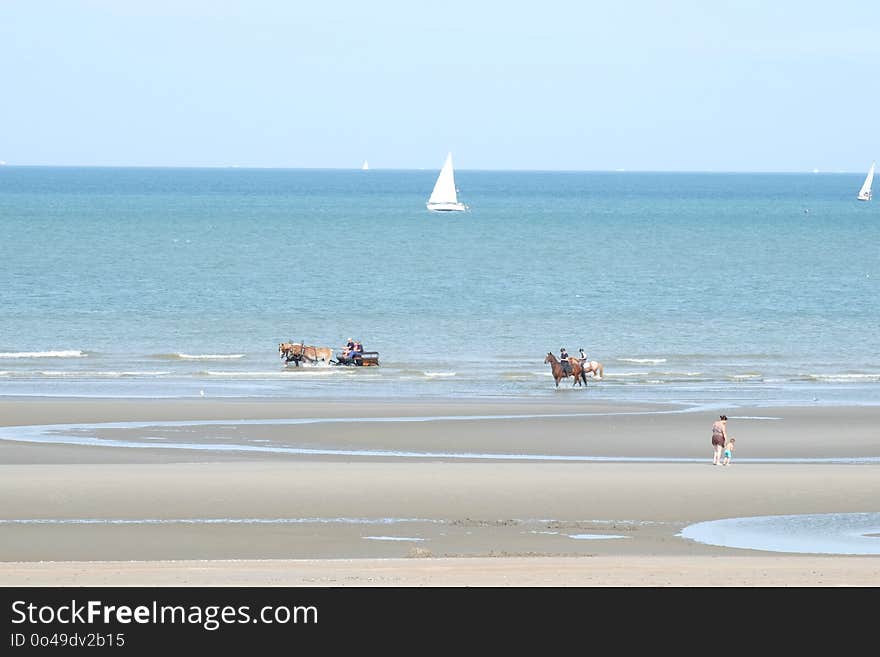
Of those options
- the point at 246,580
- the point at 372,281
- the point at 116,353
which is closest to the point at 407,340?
the point at 116,353

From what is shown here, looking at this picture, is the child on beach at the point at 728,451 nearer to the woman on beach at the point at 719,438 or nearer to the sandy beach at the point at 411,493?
the woman on beach at the point at 719,438

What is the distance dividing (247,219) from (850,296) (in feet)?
262

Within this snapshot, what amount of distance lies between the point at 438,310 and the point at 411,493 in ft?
118

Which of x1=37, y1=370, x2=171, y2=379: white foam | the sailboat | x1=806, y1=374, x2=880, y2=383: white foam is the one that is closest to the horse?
x1=37, y1=370, x2=171, y2=379: white foam

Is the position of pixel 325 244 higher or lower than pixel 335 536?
higher

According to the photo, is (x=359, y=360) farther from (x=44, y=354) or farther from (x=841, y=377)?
(x=841, y=377)

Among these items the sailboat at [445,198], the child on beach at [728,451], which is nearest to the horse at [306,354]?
the child on beach at [728,451]

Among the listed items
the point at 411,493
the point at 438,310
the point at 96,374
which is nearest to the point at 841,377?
the point at 96,374

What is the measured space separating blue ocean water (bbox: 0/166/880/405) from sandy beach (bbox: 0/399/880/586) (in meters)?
5.19

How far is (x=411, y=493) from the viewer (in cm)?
2059

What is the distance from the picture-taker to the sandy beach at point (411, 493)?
1505 centimetres

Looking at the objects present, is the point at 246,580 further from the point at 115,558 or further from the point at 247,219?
the point at 247,219

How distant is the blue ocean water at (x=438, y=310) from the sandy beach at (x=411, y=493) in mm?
5186

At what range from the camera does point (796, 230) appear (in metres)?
129
